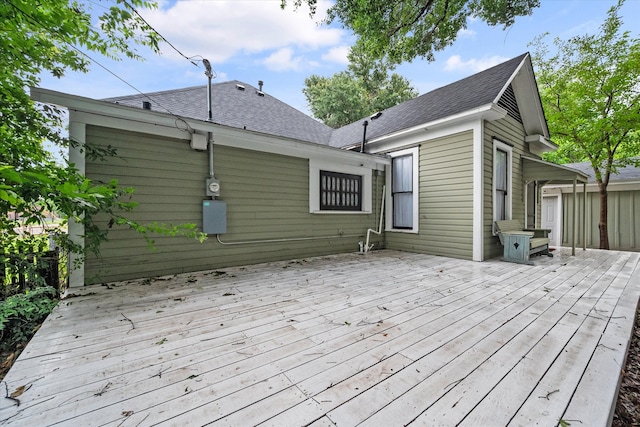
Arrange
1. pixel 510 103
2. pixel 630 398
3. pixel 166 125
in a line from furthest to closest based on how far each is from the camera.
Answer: pixel 510 103 < pixel 166 125 < pixel 630 398

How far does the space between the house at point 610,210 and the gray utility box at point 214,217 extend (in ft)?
36.4

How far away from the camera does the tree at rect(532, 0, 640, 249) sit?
6.93 m

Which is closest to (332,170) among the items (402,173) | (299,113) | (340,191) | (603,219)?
(340,191)

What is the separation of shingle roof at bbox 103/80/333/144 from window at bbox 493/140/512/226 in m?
5.00

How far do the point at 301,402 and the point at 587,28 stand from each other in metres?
→ 12.1

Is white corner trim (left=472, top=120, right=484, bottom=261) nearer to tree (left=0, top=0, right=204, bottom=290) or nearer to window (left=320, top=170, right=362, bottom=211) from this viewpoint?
window (left=320, top=170, right=362, bottom=211)

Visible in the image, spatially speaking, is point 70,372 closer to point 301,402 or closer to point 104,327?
point 104,327

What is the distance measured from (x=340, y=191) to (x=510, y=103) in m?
4.55

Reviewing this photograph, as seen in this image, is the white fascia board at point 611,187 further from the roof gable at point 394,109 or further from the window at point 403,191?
the window at point 403,191

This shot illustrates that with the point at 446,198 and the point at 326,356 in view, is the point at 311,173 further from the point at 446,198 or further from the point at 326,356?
the point at 326,356

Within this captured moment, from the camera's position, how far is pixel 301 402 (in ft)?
4.23

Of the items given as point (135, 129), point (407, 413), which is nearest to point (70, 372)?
point (407, 413)

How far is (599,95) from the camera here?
7.45m

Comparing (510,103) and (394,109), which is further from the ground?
(394,109)
